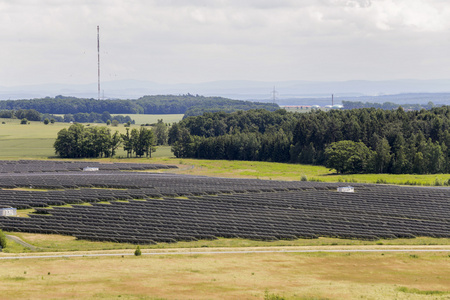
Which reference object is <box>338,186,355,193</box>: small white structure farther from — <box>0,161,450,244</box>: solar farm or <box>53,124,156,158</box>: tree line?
<box>53,124,156,158</box>: tree line

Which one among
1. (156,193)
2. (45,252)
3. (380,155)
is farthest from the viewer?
(380,155)

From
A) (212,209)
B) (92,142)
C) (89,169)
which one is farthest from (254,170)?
(212,209)

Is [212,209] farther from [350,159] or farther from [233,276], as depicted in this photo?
[350,159]

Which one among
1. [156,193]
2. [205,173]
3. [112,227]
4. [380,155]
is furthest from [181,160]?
A: [112,227]

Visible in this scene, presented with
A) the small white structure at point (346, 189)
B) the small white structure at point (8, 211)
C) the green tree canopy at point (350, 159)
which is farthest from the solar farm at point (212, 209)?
the green tree canopy at point (350, 159)

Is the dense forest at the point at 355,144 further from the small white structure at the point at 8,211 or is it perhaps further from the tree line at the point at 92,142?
the small white structure at the point at 8,211

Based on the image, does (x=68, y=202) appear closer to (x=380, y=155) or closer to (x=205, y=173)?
A: (x=205, y=173)

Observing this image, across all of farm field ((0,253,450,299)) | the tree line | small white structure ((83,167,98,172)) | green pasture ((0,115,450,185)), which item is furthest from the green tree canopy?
farm field ((0,253,450,299))
